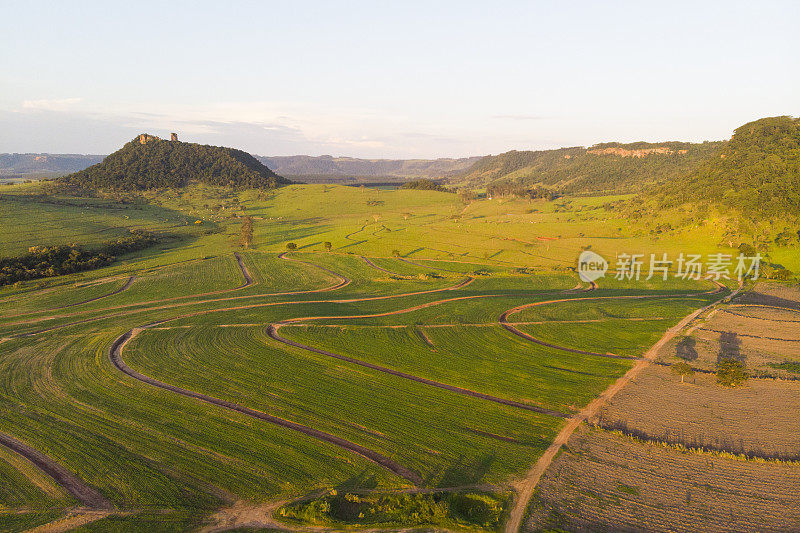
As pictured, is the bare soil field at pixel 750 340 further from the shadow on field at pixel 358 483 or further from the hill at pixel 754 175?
the hill at pixel 754 175

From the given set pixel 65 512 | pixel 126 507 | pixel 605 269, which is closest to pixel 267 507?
pixel 126 507

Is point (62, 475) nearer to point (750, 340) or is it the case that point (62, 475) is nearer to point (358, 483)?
point (358, 483)

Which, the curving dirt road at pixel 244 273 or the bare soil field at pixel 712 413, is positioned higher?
the curving dirt road at pixel 244 273

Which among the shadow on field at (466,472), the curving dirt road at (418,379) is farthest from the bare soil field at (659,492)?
the curving dirt road at (418,379)

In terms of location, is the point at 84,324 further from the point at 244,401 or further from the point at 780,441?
the point at 780,441

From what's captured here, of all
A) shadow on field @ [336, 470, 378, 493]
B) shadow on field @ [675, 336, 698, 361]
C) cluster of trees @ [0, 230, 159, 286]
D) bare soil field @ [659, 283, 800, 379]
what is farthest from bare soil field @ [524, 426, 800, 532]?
cluster of trees @ [0, 230, 159, 286]
